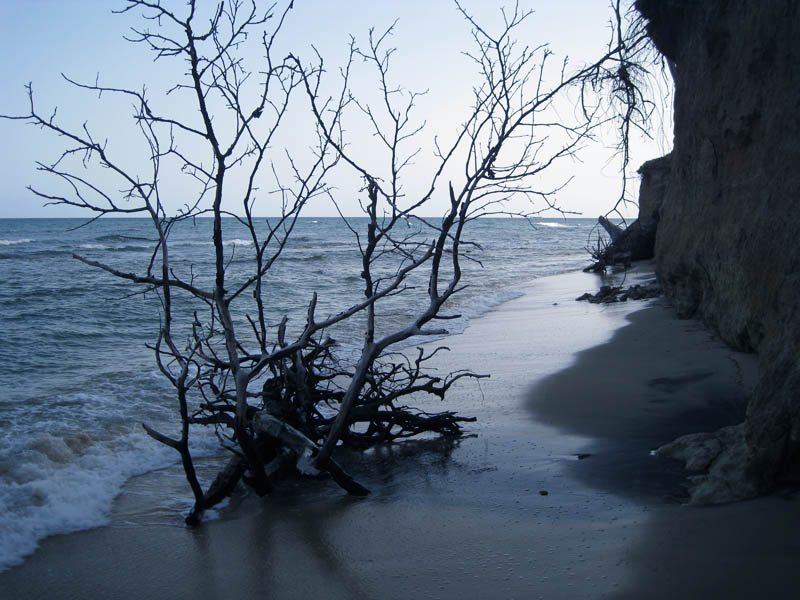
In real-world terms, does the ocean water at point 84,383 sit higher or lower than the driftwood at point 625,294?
lower

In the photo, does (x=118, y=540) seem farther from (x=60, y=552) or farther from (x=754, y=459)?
(x=754, y=459)

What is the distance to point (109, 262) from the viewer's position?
2788 cm

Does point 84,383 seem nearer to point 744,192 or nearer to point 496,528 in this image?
point 496,528

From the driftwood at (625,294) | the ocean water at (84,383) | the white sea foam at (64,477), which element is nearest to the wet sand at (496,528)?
the white sea foam at (64,477)

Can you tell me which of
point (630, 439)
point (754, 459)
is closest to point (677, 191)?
point (630, 439)

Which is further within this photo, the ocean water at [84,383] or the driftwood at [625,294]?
the driftwood at [625,294]

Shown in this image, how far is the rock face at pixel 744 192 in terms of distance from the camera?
128 inches

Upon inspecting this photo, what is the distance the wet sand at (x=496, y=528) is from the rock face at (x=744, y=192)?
1.25ft

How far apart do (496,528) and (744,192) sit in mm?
3898

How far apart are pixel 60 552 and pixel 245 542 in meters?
1.07

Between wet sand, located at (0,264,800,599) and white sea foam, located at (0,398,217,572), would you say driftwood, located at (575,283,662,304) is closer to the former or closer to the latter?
wet sand, located at (0,264,800,599)

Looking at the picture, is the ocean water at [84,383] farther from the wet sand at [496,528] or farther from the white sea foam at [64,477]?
the wet sand at [496,528]

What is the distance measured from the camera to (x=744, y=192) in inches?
223

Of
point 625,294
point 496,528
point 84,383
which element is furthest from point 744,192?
point 84,383
